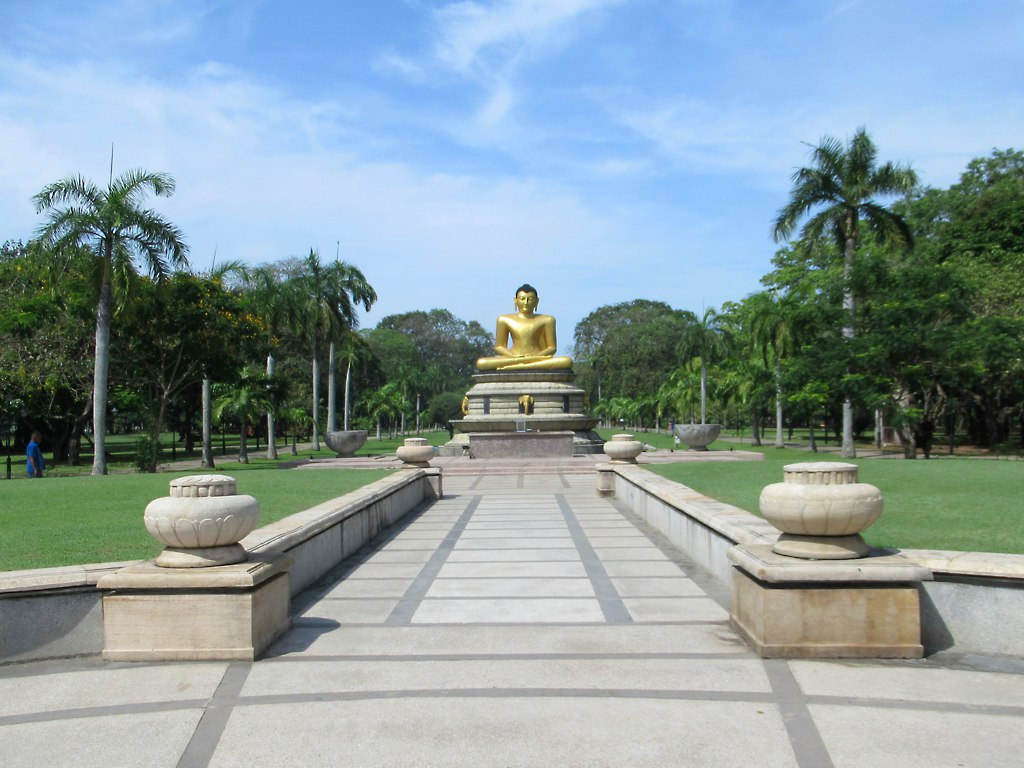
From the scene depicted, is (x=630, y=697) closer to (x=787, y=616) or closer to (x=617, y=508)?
(x=787, y=616)

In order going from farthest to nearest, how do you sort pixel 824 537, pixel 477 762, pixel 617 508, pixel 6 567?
pixel 617 508 → pixel 6 567 → pixel 824 537 → pixel 477 762

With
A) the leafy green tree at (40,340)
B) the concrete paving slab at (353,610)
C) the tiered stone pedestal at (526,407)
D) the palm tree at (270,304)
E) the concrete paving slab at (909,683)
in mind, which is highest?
the palm tree at (270,304)

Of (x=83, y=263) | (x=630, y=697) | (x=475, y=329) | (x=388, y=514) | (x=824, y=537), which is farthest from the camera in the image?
(x=475, y=329)

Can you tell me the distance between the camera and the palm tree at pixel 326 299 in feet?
120

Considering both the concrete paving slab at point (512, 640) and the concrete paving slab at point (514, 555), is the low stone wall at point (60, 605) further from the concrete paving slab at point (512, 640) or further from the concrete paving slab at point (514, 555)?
the concrete paving slab at point (514, 555)

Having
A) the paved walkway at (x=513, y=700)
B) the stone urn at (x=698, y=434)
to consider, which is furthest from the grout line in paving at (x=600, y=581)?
the stone urn at (x=698, y=434)

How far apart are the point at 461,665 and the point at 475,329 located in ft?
309

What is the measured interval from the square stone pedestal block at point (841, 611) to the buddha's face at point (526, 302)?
28.1m

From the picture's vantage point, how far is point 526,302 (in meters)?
33.0

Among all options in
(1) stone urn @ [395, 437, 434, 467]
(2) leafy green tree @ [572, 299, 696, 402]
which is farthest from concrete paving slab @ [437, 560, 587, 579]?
(2) leafy green tree @ [572, 299, 696, 402]

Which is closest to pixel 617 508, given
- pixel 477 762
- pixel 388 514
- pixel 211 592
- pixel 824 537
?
pixel 388 514

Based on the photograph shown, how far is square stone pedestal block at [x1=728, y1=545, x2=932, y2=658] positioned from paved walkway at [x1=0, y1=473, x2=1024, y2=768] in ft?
0.48

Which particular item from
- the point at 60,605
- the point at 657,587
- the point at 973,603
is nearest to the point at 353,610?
the point at 60,605

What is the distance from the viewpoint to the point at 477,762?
3.83 m
